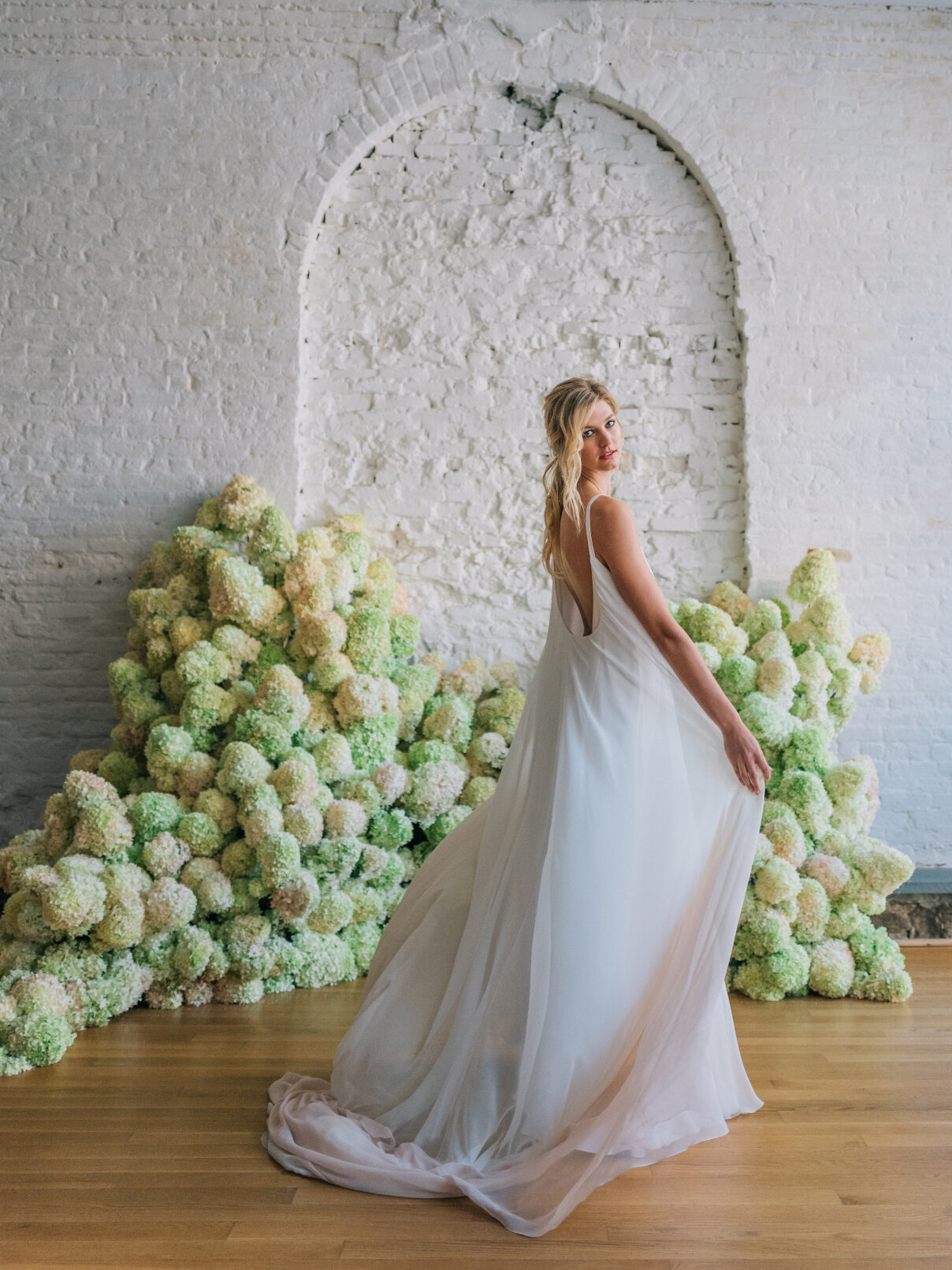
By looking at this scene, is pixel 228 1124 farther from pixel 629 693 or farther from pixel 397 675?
pixel 397 675

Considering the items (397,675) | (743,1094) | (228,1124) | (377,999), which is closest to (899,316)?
(397,675)

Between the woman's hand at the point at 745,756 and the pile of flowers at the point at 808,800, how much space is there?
56.7 inches

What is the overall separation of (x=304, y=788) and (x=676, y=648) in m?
1.81

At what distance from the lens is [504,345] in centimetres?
466

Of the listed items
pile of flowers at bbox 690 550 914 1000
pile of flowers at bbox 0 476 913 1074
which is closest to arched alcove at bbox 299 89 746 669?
pile of flowers at bbox 0 476 913 1074

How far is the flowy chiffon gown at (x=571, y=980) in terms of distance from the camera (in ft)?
6.87

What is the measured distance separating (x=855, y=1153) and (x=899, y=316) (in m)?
3.82

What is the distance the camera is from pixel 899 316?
4699 millimetres

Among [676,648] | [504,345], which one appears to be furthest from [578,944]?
[504,345]

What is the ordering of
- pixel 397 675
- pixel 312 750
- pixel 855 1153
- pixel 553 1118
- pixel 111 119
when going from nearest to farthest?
pixel 553 1118 → pixel 855 1153 → pixel 312 750 → pixel 397 675 → pixel 111 119

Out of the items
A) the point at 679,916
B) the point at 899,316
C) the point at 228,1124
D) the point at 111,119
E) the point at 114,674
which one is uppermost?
the point at 111,119

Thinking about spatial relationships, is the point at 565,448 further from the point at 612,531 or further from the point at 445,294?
the point at 445,294

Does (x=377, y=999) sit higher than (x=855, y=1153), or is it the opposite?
(x=377, y=999)

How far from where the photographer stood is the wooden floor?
6.04 feet
